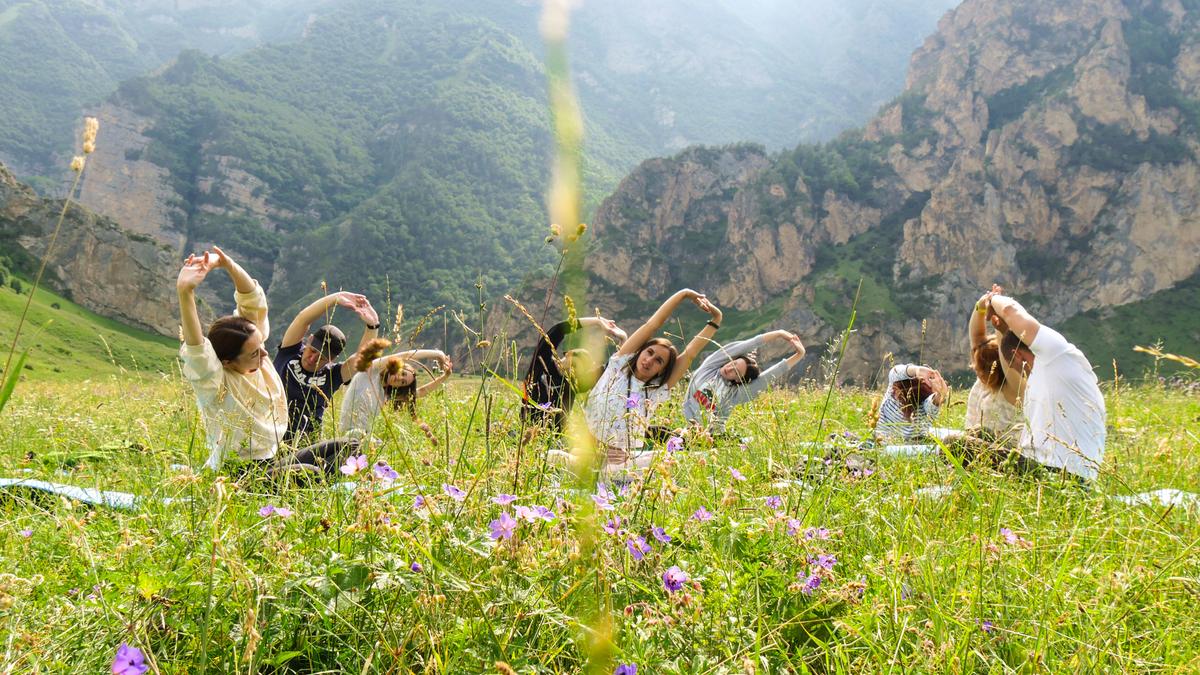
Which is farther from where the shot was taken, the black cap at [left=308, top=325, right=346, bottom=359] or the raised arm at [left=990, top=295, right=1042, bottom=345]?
the black cap at [left=308, top=325, right=346, bottom=359]

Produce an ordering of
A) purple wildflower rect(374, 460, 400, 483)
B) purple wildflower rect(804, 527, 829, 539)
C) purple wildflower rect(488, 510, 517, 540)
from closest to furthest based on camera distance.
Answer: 1. purple wildflower rect(488, 510, 517, 540)
2. purple wildflower rect(374, 460, 400, 483)
3. purple wildflower rect(804, 527, 829, 539)

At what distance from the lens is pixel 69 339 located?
3607 inches

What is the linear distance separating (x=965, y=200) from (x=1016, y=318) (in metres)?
141

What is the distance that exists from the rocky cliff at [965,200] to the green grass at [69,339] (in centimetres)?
8637

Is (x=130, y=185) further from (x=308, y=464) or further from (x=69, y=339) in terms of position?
(x=308, y=464)

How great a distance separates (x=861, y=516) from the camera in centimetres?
296

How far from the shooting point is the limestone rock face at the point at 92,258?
11419 cm

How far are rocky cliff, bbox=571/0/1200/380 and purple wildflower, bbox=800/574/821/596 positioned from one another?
125673 mm

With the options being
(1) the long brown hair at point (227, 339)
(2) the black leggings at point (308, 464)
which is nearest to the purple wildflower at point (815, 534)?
(2) the black leggings at point (308, 464)

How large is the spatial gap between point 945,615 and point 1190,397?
37.7 ft

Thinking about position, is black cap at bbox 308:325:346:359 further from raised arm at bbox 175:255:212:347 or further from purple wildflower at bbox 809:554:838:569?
purple wildflower at bbox 809:554:838:569

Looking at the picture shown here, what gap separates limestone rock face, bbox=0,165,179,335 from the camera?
4496 inches

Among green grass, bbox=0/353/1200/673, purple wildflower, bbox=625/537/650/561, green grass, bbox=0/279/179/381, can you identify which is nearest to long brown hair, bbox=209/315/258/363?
green grass, bbox=0/353/1200/673

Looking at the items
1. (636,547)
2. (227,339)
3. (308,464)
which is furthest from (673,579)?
(227,339)
